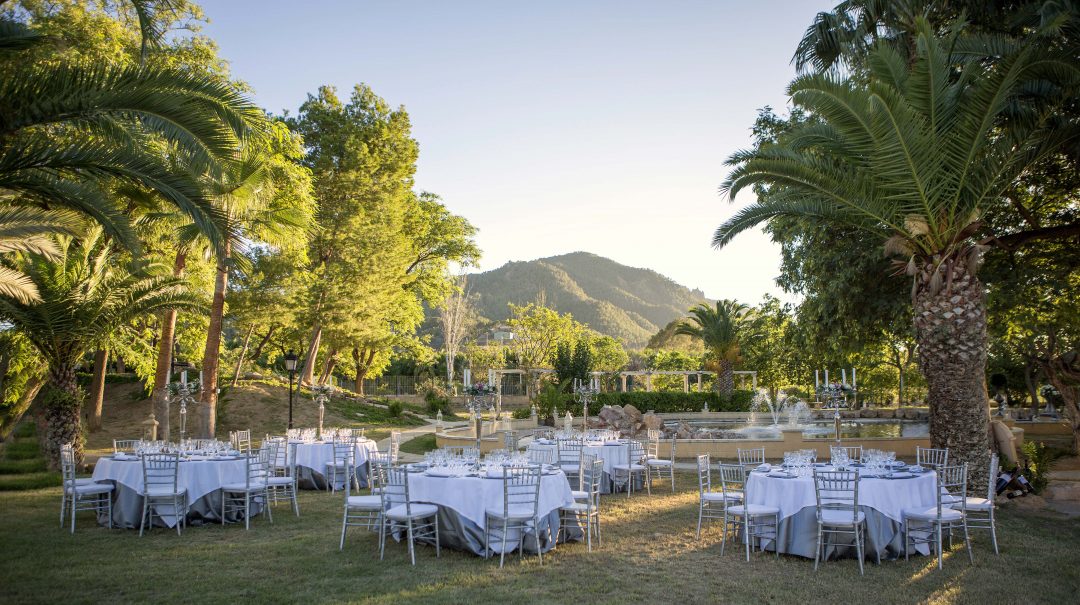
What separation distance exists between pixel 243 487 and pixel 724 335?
26124 millimetres

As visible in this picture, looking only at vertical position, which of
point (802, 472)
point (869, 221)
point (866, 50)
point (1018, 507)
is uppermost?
point (866, 50)

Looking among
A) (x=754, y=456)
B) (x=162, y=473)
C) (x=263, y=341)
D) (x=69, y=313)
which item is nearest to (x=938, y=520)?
(x=754, y=456)

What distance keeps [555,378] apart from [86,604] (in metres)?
25.2

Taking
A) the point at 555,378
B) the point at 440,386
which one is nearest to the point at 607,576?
the point at 555,378

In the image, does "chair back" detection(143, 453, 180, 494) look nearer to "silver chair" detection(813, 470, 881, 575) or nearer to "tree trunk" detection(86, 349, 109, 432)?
"silver chair" detection(813, 470, 881, 575)

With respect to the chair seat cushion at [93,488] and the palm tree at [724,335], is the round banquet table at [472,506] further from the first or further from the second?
the palm tree at [724,335]

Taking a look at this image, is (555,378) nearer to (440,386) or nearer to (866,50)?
(440,386)

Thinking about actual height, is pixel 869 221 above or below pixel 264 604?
above

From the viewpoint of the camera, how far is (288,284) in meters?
26.6

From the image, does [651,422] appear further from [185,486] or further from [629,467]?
[185,486]

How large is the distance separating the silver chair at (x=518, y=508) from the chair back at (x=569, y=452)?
3.64 m

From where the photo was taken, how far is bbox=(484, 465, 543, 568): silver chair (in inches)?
305

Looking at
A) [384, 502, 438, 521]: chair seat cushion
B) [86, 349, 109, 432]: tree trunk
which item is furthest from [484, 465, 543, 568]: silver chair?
[86, 349, 109, 432]: tree trunk

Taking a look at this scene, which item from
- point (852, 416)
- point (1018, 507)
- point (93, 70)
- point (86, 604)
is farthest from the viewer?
point (852, 416)
